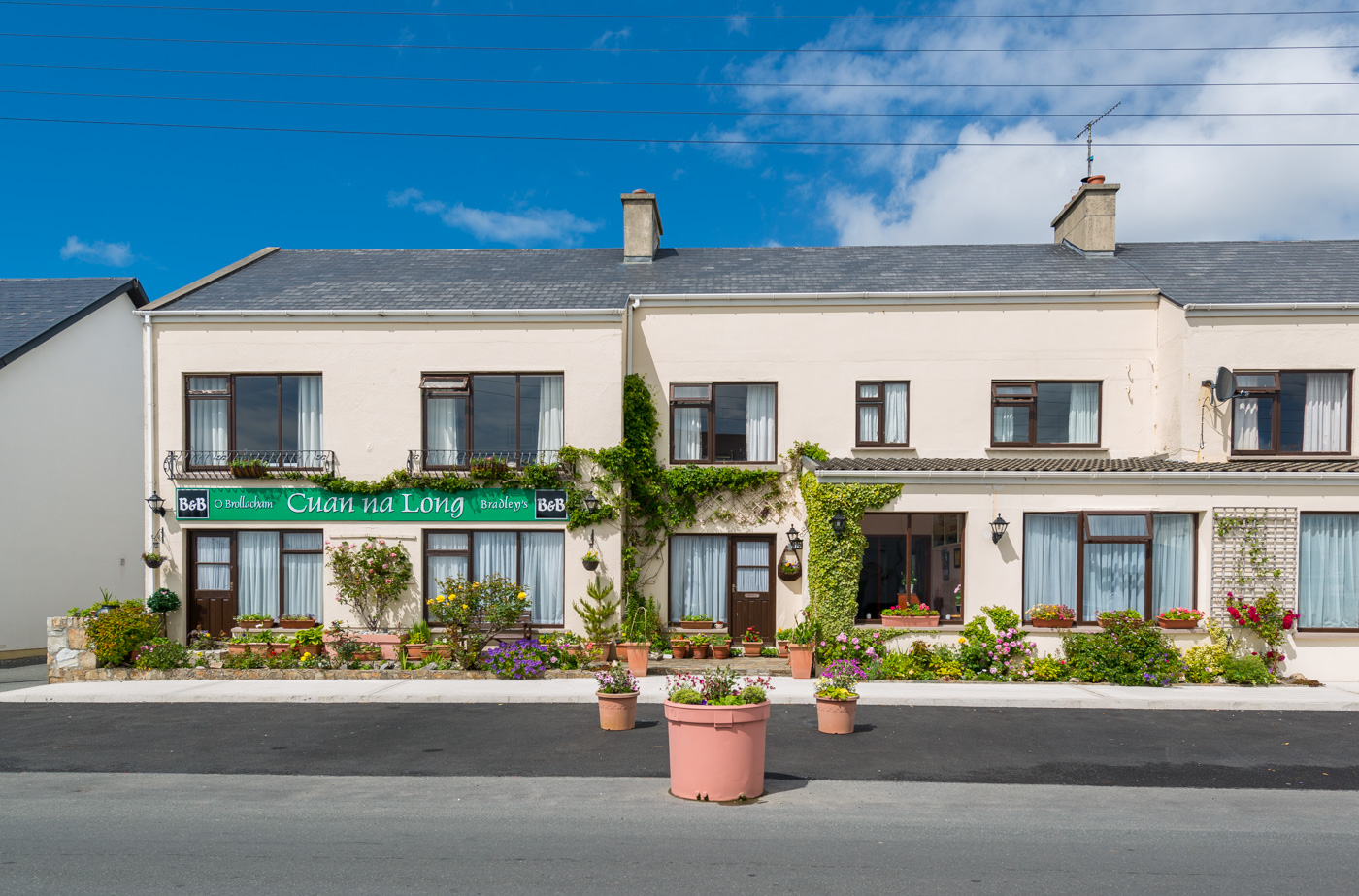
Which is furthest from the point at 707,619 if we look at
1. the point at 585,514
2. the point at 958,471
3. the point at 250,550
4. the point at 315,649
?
the point at 250,550

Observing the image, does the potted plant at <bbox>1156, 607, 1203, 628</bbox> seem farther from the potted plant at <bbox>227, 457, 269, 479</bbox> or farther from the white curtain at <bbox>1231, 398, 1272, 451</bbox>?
the potted plant at <bbox>227, 457, 269, 479</bbox>

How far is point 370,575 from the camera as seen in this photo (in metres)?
16.5

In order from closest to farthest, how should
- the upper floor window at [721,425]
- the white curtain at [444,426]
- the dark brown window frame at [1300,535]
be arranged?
the dark brown window frame at [1300,535]
the white curtain at [444,426]
the upper floor window at [721,425]

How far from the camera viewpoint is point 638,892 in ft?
19.7

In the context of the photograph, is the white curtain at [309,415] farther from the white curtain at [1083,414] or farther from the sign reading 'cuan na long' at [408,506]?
the white curtain at [1083,414]

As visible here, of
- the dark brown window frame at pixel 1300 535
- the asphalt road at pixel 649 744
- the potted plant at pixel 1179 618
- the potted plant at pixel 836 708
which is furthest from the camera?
the dark brown window frame at pixel 1300 535

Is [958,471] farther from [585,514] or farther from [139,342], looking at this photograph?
[139,342]

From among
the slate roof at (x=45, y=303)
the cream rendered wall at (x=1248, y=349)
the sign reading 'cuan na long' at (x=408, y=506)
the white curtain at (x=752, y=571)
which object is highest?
the slate roof at (x=45, y=303)

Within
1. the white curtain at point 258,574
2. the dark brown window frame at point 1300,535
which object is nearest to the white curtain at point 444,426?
the white curtain at point 258,574

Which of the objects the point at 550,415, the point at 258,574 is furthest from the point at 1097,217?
the point at 258,574

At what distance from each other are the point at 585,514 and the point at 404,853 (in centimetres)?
993

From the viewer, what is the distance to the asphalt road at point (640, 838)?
20.4ft

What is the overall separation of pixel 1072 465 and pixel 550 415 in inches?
375

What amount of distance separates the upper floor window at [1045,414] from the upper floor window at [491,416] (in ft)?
28.5
